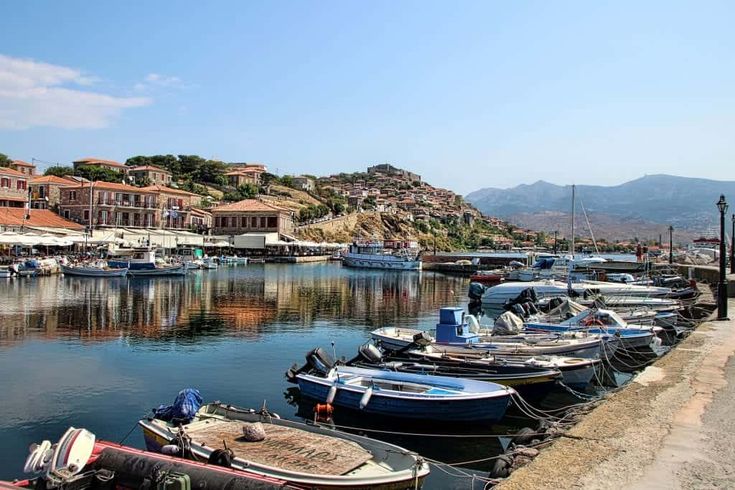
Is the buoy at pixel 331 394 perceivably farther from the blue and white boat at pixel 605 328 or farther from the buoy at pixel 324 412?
the blue and white boat at pixel 605 328

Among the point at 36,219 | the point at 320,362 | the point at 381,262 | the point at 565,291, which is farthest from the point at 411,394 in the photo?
the point at 36,219

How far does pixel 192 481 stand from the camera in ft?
24.7

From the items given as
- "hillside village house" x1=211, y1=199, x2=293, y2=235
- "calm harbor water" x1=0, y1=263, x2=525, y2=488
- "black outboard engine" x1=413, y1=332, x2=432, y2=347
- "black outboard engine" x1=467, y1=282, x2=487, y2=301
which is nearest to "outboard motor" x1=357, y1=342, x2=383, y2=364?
"black outboard engine" x1=413, y1=332, x2=432, y2=347

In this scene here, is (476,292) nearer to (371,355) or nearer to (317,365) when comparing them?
(371,355)

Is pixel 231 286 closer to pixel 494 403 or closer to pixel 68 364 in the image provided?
pixel 68 364

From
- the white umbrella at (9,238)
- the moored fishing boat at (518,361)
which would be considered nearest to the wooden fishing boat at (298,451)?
the moored fishing boat at (518,361)

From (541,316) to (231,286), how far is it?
105 feet

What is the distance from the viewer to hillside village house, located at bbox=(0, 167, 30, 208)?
77625mm

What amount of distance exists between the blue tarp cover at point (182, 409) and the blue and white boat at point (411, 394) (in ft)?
12.3

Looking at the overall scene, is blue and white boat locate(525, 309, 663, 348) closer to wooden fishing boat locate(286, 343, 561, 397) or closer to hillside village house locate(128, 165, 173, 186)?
wooden fishing boat locate(286, 343, 561, 397)

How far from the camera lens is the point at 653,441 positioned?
8664mm

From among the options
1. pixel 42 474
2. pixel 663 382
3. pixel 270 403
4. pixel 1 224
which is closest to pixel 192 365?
pixel 270 403

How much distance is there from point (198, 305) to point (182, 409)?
2778 centimetres

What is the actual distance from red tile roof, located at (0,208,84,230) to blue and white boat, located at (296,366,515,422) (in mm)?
67458
